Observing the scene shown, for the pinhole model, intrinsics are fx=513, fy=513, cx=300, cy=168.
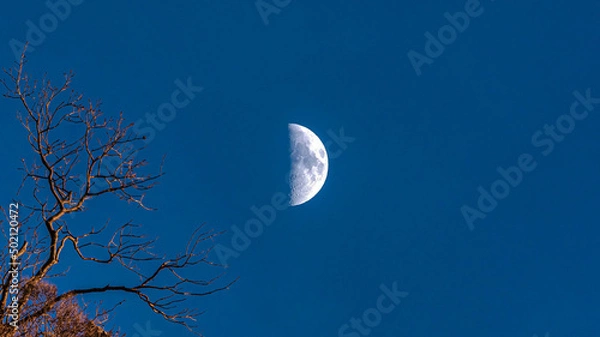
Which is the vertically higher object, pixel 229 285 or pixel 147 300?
pixel 147 300

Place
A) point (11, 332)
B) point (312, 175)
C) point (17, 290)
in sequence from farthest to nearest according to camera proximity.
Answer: point (312, 175), point (17, 290), point (11, 332)

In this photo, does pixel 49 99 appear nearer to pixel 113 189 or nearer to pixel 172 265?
pixel 113 189

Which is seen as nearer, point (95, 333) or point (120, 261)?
point (120, 261)

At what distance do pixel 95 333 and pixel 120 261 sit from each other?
18.4ft

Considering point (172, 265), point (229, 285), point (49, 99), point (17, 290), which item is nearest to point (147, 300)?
point (172, 265)

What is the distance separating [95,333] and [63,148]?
21.8ft

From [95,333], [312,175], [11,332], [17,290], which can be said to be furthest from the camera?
[312,175]

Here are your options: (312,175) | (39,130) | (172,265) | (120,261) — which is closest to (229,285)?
(172,265)

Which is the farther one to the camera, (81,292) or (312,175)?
(312,175)

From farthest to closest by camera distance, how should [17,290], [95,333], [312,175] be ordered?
1. [312,175]
2. [95,333]
3. [17,290]

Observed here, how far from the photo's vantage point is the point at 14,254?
700 cm

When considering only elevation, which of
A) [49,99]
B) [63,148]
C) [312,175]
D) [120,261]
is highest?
[312,175]

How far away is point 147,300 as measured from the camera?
7.53 metres

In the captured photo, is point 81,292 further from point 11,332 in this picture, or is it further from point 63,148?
point 63,148
